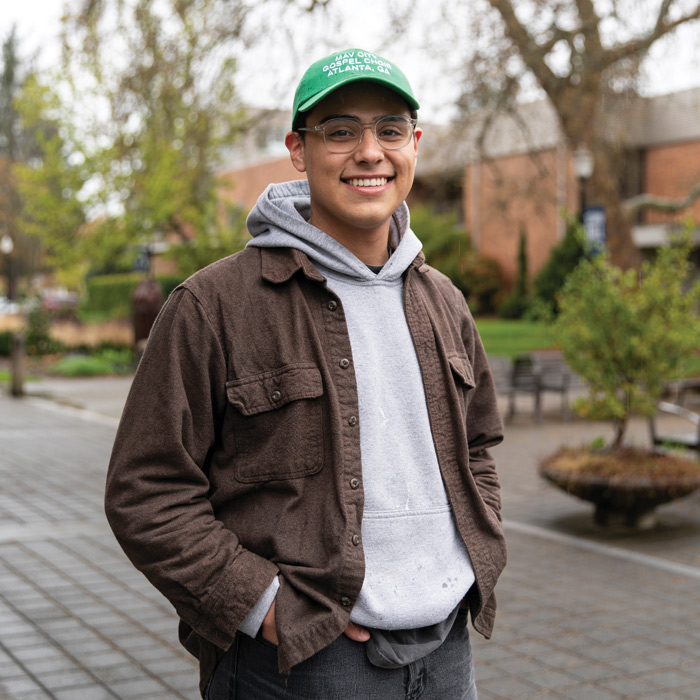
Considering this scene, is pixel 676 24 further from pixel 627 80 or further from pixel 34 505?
pixel 34 505

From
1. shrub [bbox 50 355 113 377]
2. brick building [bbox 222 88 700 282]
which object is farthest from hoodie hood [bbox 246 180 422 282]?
brick building [bbox 222 88 700 282]

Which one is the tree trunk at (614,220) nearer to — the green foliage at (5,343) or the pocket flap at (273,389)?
the green foliage at (5,343)

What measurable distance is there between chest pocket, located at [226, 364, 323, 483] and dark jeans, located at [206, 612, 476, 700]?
33cm

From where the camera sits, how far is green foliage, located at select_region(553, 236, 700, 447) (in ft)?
Answer: 24.0

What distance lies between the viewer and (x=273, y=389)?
1.86 m

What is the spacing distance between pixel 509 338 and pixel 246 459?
27331 millimetres

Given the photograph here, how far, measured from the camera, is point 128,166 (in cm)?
2745

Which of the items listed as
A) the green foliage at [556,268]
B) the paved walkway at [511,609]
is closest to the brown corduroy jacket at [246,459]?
the paved walkway at [511,609]

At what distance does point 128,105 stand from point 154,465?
48.6ft

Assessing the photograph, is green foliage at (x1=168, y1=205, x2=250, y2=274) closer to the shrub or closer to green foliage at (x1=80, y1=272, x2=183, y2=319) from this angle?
the shrub

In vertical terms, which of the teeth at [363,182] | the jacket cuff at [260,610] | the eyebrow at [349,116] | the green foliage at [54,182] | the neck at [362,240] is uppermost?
the green foliage at [54,182]

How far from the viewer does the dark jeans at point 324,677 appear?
6.09ft

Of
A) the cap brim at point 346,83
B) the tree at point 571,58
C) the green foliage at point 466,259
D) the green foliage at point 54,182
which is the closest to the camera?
the cap brim at point 346,83

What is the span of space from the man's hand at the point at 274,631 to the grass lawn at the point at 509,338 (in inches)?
826
